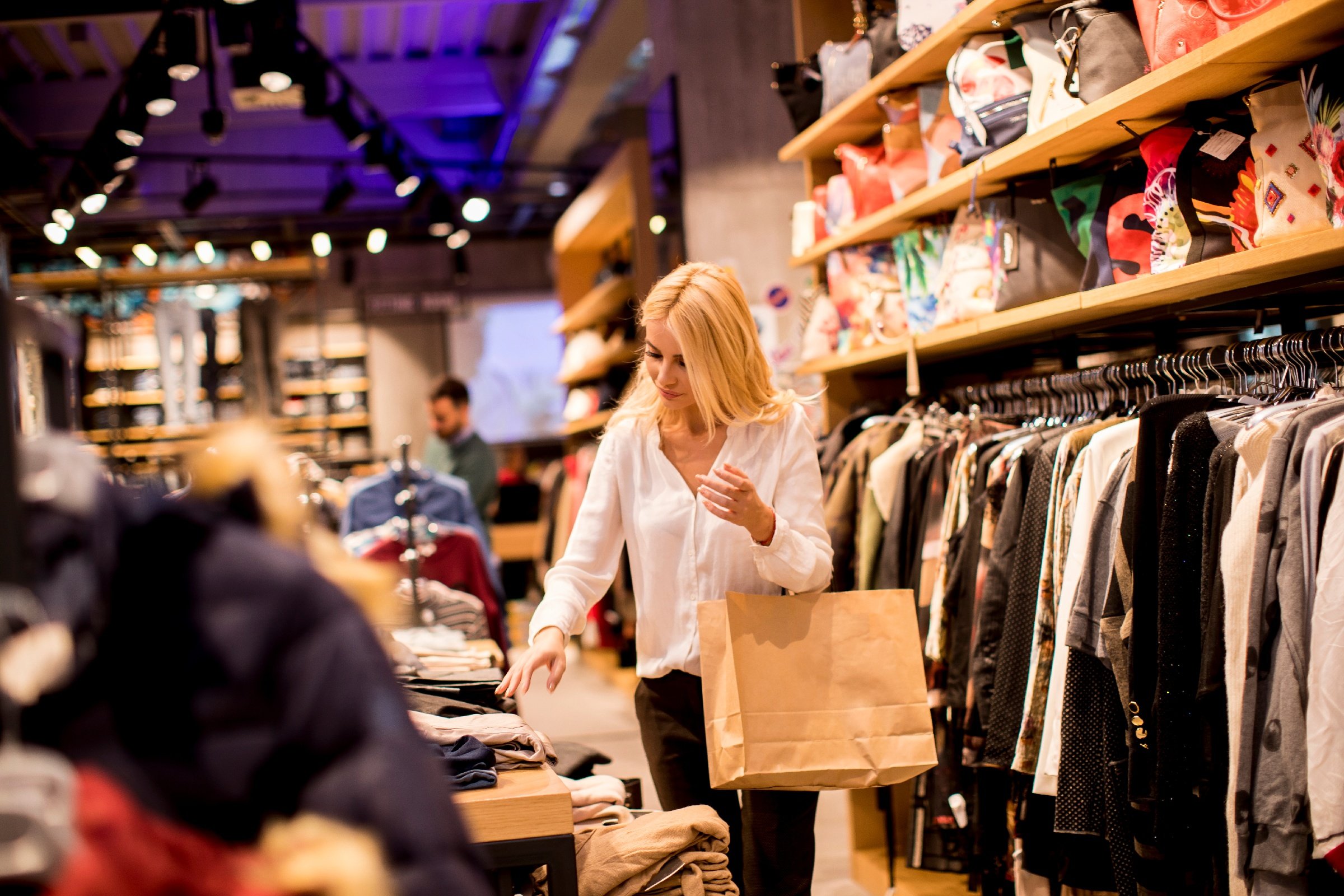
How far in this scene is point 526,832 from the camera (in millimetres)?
1833

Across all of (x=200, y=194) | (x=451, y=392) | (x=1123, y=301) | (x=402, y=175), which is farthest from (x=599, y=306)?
(x=1123, y=301)

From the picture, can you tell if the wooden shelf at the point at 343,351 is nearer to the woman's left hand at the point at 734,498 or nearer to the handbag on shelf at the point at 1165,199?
the handbag on shelf at the point at 1165,199

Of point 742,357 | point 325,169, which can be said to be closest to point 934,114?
point 742,357

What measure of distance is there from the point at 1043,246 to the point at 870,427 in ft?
3.25

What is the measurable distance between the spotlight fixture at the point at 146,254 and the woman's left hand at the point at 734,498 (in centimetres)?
1038

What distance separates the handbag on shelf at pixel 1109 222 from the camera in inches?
99.1

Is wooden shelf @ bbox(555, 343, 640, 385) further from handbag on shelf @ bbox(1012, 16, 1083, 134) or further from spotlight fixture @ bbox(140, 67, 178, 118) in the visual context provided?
handbag on shelf @ bbox(1012, 16, 1083, 134)

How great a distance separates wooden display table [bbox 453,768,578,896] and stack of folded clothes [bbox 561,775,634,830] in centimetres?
21

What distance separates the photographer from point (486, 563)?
162 inches

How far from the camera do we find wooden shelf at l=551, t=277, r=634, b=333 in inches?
287

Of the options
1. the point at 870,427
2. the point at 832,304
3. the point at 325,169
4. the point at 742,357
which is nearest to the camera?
the point at 742,357

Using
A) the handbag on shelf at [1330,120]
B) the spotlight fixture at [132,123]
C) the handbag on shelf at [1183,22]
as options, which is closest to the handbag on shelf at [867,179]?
the handbag on shelf at [1183,22]

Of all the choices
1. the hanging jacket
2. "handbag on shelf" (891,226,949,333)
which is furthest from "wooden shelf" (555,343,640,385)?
the hanging jacket

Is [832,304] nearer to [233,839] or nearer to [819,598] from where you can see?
[819,598]
